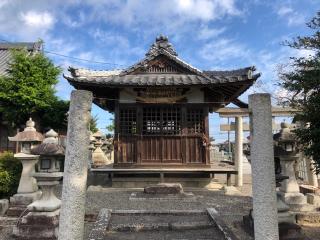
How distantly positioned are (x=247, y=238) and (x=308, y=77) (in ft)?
11.5

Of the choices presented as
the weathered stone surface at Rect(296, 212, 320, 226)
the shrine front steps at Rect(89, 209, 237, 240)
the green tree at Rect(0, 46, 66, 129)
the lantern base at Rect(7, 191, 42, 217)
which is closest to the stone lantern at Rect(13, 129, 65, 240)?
the shrine front steps at Rect(89, 209, 237, 240)

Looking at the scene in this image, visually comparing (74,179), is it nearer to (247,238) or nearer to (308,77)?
(247,238)

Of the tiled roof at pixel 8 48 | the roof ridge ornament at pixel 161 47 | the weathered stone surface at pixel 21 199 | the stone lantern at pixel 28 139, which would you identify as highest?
the tiled roof at pixel 8 48

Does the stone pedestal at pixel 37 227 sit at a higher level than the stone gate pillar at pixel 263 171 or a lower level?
lower

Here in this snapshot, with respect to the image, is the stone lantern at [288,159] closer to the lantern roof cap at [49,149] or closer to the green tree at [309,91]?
the green tree at [309,91]

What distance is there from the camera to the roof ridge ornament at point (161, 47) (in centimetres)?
1516

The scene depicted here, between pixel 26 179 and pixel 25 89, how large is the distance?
37.1ft

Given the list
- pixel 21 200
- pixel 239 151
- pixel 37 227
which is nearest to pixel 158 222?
pixel 37 227

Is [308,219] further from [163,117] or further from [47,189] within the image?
[163,117]

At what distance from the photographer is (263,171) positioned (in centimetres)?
483

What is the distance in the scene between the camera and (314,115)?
→ 6.09 meters

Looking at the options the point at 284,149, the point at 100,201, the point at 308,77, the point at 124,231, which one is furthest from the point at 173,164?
the point at 308,77

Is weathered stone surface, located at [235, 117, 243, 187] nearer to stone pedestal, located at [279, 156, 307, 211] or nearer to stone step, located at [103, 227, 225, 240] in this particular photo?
stone pedestal, located at [279, 156, 307, 211]

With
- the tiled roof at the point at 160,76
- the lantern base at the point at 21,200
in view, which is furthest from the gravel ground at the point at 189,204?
the tiled roof at the point at 160,76
